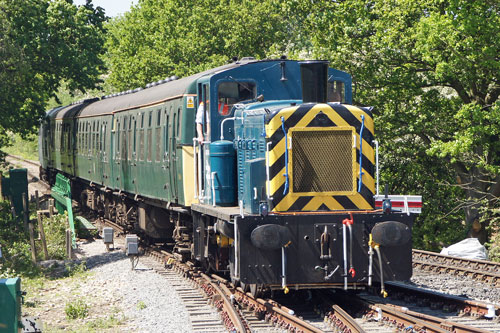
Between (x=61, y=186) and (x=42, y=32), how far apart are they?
5.50 metres

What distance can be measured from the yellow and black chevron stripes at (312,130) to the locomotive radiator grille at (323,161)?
0.14ft

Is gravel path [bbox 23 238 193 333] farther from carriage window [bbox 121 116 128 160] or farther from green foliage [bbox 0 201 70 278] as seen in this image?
carriage window [bbox 121 116 128 160]

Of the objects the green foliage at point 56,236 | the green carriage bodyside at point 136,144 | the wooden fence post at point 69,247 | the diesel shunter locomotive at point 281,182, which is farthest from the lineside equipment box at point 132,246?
the green foliage at point 56,236

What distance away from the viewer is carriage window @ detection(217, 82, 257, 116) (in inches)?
452

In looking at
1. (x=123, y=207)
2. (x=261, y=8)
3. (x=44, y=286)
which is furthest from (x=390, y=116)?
(x=261, y=8)

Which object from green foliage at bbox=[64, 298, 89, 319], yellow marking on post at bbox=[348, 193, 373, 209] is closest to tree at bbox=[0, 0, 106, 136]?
green foliage at bbox=[64, 298, 89, 319]

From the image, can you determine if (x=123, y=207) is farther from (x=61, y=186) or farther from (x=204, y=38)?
(x=204, y=38)

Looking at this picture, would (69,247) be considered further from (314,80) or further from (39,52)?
(39,52)

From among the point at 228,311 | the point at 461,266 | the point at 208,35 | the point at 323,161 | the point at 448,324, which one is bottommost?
the point at 461,266

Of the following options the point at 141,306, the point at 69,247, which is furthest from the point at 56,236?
the point at 141,306

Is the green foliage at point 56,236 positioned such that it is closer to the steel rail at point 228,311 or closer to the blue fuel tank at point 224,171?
the steel rail at point 228,311

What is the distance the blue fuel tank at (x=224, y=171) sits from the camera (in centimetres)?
1128

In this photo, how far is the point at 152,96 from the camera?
15875 millimetres

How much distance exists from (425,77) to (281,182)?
1280cm
